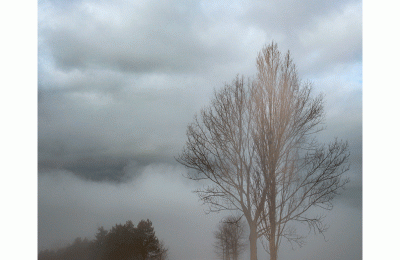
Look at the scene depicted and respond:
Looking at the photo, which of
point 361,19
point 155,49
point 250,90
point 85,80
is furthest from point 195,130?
point 361,19

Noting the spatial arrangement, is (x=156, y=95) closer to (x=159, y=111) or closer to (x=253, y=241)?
(x=159, y=111)

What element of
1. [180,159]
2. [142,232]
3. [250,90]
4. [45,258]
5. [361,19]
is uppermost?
[361,19]

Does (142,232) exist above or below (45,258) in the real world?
above

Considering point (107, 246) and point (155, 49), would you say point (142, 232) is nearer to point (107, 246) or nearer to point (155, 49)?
point (107, 246)

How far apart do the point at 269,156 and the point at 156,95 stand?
5.69 feet

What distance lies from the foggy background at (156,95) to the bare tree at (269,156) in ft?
0.49

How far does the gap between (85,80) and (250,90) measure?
226 cm

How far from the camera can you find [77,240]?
4.94 m

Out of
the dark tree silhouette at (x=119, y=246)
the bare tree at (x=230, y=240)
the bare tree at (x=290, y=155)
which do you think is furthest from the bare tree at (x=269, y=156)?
the dark tree silhouette at (x=119, y=246)

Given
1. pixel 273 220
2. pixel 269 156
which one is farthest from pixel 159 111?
pixel 273 220

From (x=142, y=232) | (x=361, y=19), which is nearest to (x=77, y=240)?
(x=142, y=232)

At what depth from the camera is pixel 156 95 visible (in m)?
5.09

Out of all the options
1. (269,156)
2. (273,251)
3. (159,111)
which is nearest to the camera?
(273,251)

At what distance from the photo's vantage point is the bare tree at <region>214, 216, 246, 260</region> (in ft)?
15.9
